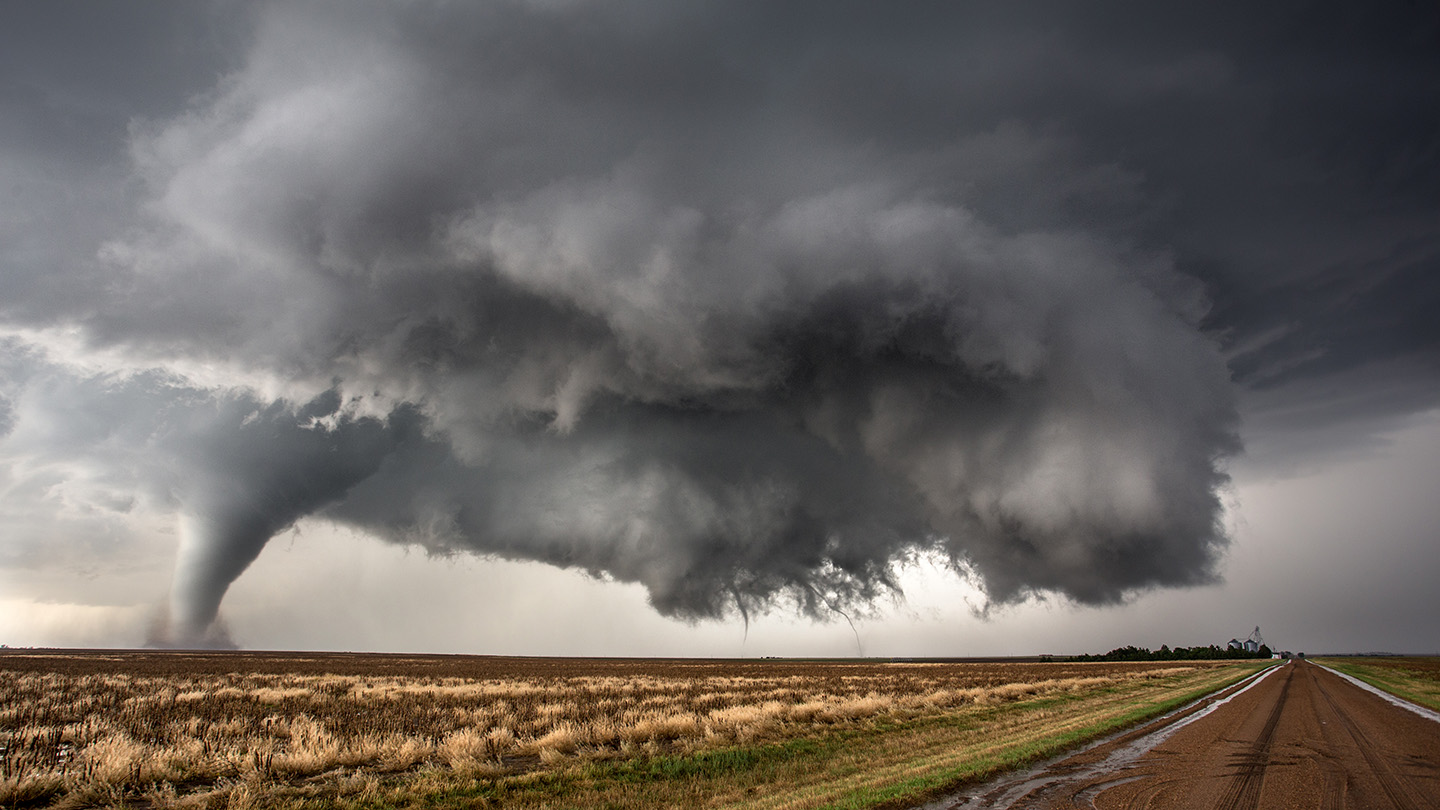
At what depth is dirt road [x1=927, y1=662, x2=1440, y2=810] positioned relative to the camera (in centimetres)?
1116

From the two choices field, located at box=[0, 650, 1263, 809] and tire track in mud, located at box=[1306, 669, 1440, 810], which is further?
field, located at box=[0, 650, 1263, 809]

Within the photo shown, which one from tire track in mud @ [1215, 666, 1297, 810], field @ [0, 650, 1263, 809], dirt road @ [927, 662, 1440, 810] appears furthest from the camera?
field @ [0, 650, 1263, 809]

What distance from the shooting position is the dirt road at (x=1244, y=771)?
11.2m

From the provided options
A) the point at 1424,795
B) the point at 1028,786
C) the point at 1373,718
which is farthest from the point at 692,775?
the point at 1373,718

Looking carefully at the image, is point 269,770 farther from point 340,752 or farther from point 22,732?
point 22,732

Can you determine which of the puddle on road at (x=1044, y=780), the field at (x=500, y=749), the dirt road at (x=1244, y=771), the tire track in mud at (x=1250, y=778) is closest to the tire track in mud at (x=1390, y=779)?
the dirt road at (x=1244, y=771)

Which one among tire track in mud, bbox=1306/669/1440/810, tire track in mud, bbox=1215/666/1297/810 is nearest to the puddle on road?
tire track in mud, bbox=1215/666/1297/810

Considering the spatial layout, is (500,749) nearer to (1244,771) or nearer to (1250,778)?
(1250,778)

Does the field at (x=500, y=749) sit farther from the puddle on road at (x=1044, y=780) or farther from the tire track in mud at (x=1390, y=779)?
the tire track in mud at (x=1390, y=779)

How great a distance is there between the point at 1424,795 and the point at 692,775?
13.5 m

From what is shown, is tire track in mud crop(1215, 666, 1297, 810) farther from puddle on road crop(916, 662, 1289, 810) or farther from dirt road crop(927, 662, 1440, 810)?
puddle on road crop(916, 662, 1289, 810)

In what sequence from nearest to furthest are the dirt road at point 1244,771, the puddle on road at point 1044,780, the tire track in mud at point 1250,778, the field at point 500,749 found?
the tire track in mud at point 1250,778 → the dirt road at point 1244,771 → the puddle on road at point 1044,780 → the field at point 500,749

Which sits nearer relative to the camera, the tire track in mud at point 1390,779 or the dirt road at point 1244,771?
the tire track in mud at point 1390,779

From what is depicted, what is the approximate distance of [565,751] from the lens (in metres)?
18.2
